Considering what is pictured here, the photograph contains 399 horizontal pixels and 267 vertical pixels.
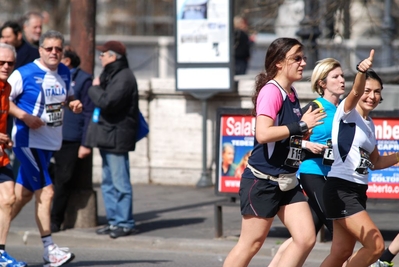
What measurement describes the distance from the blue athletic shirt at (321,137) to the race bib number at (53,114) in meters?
2.38

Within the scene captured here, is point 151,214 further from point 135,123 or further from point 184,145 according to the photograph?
point 184,145

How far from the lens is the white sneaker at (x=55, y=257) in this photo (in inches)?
284

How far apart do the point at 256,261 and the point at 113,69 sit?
247 cm

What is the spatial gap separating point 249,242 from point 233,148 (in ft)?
10.3

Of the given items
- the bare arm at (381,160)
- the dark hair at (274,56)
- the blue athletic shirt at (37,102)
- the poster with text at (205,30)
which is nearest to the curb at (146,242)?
the blue athletic shirt at (37,102)

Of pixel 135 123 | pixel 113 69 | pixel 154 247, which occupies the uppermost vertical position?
pixel 113 69

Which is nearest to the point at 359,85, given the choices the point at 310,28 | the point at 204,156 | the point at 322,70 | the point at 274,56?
the point at 274,56

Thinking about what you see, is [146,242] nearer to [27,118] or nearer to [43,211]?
[43,211]

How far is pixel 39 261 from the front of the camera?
25.3 feet

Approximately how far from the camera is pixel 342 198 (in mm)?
5766

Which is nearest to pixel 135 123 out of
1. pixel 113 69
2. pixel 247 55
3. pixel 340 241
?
pixel 113 69

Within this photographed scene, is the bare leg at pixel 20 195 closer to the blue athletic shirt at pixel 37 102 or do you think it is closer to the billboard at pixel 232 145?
the blue athletic shirt at pixel 37 102

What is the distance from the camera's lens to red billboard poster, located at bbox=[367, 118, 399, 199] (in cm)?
802

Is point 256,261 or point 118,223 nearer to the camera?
point 256,261
